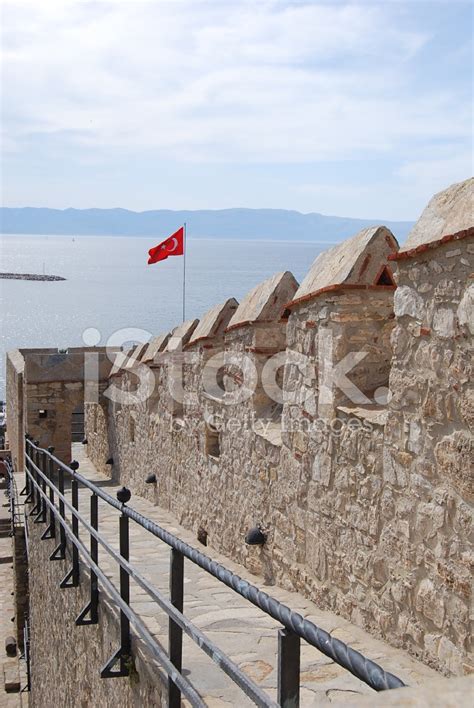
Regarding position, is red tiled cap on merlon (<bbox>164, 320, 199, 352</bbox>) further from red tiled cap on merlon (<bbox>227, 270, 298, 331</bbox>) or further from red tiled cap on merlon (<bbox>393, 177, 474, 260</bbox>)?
red tiled cap on merlon (<bbox>393, 177, 474, 260</bbox>)

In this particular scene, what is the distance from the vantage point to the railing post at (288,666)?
6.05 feet

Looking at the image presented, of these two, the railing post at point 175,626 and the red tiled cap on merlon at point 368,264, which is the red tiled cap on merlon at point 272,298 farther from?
the railing post at point 175,626

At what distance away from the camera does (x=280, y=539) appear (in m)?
5.27

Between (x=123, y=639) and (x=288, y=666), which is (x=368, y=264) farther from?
(x=288, y=666)

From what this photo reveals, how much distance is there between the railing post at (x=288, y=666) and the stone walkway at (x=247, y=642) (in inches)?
24.3

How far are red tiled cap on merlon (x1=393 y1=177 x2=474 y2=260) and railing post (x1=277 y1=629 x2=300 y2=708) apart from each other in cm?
179

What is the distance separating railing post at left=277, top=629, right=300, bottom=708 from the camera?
1.84m

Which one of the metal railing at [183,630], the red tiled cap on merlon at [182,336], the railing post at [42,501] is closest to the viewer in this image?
the metal railing at [183,630]

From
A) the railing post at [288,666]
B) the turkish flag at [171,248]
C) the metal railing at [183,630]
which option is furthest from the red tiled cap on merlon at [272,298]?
the turkish flag at [171,248]

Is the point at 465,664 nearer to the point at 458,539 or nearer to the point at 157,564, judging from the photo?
the point at 458,539

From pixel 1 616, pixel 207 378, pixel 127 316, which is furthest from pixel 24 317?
pixel 207 378

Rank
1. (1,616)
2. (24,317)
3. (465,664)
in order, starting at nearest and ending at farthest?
(465,664), (1,616), (24,317)

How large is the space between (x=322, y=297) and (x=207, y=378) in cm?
299

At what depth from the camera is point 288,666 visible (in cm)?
187
